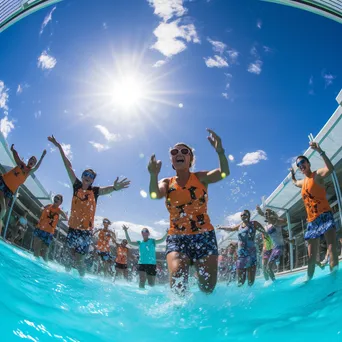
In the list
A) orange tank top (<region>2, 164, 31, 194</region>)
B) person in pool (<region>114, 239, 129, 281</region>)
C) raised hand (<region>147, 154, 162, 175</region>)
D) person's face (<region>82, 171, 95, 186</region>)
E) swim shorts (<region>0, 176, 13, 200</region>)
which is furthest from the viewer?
person in pool (<region>114, 239, 129, 281</region>)

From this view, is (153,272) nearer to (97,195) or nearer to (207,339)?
(97,195)

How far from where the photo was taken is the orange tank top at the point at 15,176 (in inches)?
235

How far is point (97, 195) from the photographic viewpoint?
5.59 m

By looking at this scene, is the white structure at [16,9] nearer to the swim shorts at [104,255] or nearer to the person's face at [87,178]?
the person's face at [87,178]

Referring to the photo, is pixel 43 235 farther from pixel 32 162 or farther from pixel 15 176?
pixel 32 162

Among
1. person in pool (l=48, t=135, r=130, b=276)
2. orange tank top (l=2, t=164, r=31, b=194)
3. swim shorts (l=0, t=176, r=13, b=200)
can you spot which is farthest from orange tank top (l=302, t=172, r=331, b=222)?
swim shorts (l=0, t=176, r=13, b=200)

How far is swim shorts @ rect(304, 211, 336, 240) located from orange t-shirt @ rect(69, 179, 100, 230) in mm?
4410

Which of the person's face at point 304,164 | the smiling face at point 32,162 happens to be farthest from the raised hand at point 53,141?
the person's face at point 304,164

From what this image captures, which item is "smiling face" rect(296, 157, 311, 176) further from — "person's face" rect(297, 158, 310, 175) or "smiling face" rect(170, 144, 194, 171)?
"smiling face" rect(170, 144, 194, 171)

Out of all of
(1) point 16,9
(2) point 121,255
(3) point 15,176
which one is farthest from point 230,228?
(1) point 16,9

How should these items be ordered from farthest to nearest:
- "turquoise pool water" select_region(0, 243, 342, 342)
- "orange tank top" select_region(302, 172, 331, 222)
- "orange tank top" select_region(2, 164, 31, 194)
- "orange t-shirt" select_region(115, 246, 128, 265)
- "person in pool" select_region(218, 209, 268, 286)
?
"orange t-shirt" select_region(115, 246, 128, 265) → "person in pool" select_region(218, 209, 268, 286) → "orange tank top" select_region(2, 164, 31, 194) → "orange tank top" select_region(302, 172, 331, 222) → "turquoise pool water" select_region(0, 243, 342, 342)

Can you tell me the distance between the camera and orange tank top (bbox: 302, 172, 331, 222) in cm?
457

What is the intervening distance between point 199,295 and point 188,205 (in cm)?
121

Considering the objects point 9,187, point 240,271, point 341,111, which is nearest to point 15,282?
point 9,187
